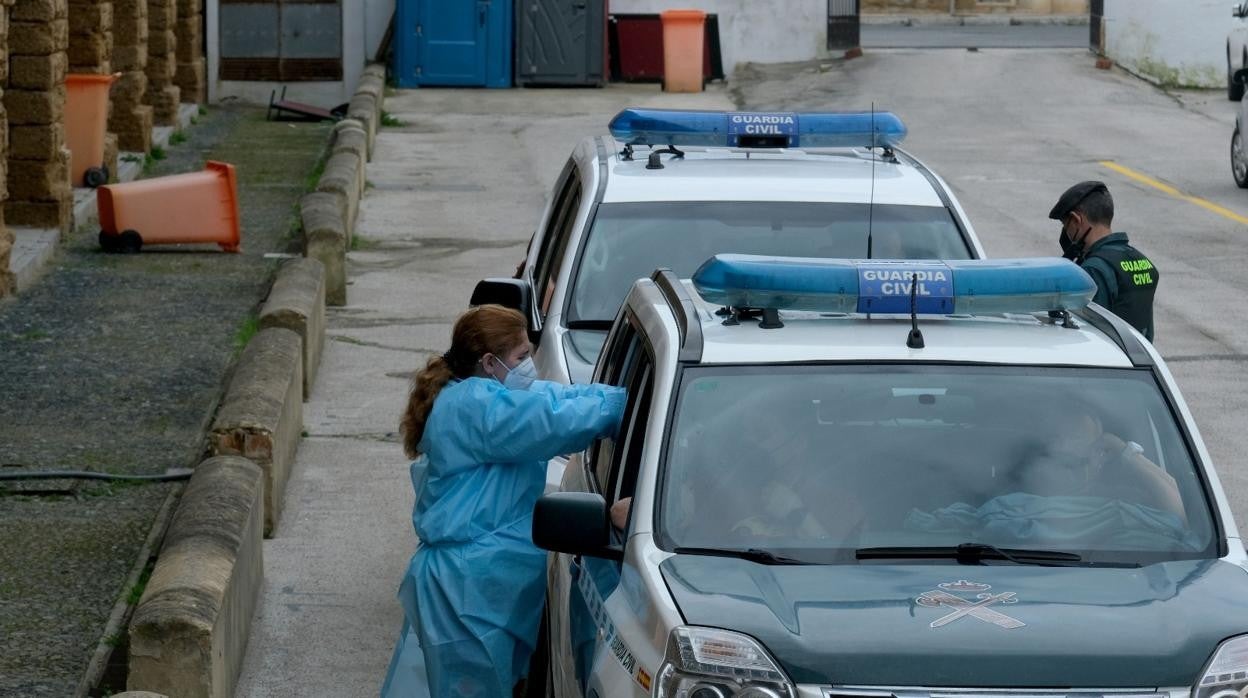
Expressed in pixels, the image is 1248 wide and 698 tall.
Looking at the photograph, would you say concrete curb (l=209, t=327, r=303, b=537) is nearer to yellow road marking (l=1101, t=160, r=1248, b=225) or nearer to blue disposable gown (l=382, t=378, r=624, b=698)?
blue disposable gown (l=382, t=378, r=624, b=698)

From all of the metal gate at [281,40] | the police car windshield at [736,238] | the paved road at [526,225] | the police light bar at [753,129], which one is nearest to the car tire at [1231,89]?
the paved road at [526,225]

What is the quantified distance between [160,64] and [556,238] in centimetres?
1770

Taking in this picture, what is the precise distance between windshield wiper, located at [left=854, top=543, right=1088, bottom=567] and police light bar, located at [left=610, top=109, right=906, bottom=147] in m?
4.27

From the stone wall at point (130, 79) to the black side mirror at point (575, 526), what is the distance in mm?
18336

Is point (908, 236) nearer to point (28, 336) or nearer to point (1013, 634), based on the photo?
point (1013, 634)

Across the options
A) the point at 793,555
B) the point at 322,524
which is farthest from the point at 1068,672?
the point at 322,524

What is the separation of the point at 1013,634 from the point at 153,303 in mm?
10919

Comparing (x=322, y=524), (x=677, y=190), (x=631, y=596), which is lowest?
(x=322, y=524)

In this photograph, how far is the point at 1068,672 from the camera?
402 centimetres

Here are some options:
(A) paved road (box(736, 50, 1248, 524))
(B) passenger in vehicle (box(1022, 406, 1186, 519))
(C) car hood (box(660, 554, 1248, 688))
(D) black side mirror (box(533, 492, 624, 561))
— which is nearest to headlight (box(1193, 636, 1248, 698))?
(C) car hood (box(660, 554, 1248, 688))

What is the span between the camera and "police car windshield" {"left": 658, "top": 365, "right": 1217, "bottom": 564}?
15.6 feet

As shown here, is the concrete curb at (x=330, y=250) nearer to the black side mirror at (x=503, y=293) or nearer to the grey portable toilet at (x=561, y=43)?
the black side mirror at (x=503, y=293)

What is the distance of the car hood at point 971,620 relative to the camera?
4.02 m

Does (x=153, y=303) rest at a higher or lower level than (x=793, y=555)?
lower
